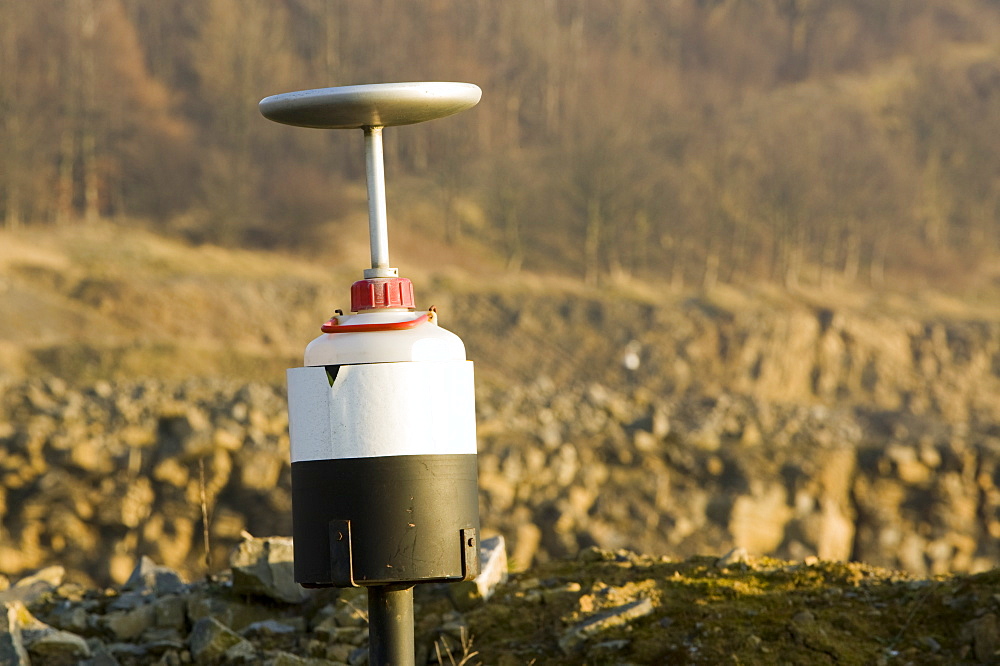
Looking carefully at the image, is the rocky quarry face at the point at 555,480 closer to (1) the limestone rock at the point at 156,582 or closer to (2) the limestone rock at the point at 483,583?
(1) the limestone rock at the point at 156,582

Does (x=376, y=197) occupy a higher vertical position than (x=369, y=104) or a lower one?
lower

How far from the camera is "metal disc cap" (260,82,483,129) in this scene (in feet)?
10.6

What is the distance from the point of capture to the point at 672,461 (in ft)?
62.3

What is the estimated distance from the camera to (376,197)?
341 cm

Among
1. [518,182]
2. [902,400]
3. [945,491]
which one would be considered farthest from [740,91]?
[945,491]

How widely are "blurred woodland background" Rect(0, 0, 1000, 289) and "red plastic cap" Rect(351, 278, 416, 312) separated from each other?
4259 cm

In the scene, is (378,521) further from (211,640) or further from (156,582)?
(156,582)

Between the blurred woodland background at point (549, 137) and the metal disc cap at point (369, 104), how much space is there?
1673 inches

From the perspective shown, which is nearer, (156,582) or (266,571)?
(266,571)

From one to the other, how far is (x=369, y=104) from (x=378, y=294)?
1.66 feet

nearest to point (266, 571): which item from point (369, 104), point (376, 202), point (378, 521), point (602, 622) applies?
point (602, 622)

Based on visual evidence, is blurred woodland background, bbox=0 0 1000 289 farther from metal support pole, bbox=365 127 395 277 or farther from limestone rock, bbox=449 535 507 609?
metal support pole, bbox=365 127 395 277

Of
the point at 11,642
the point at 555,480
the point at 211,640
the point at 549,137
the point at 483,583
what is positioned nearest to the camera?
the point at 11,642

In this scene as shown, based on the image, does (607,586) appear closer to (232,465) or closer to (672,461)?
(232,465)
